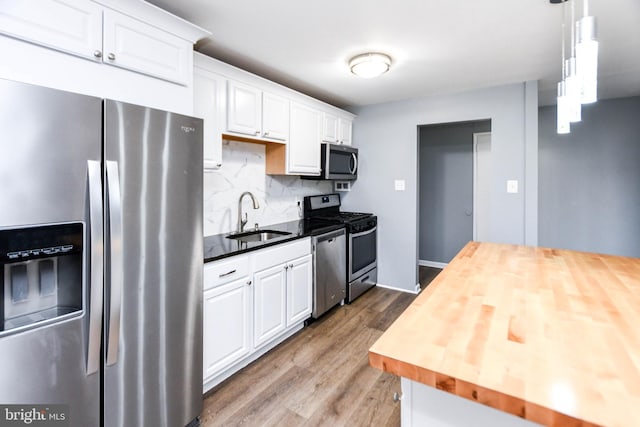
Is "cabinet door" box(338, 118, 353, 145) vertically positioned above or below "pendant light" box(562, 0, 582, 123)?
above

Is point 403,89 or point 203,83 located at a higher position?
point 403,89

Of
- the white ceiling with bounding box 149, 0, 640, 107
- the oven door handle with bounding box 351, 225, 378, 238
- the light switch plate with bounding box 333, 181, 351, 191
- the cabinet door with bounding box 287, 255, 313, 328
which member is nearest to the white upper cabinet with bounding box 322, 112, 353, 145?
the white ceiling with bounding box 149, 0, 640, 107

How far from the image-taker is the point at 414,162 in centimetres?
372

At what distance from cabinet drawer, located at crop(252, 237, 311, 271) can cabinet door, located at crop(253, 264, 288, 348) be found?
0.16 feet

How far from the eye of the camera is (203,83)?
7.02 ft

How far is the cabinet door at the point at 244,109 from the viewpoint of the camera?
7.71 ft

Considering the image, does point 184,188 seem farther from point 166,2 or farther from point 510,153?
point 510,153

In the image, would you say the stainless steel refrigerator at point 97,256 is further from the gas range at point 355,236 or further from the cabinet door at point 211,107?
the gas range at point 355,236

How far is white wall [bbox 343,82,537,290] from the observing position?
3.11 m

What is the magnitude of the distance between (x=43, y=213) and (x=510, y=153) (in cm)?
361

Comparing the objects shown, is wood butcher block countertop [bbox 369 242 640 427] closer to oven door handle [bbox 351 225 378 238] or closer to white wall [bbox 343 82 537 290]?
white wall [bbox 343 82 537 290]

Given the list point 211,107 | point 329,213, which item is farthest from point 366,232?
point 211,107

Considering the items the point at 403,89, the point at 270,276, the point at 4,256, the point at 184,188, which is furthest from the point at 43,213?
the point at 403,89

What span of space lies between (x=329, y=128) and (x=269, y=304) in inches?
81.8
